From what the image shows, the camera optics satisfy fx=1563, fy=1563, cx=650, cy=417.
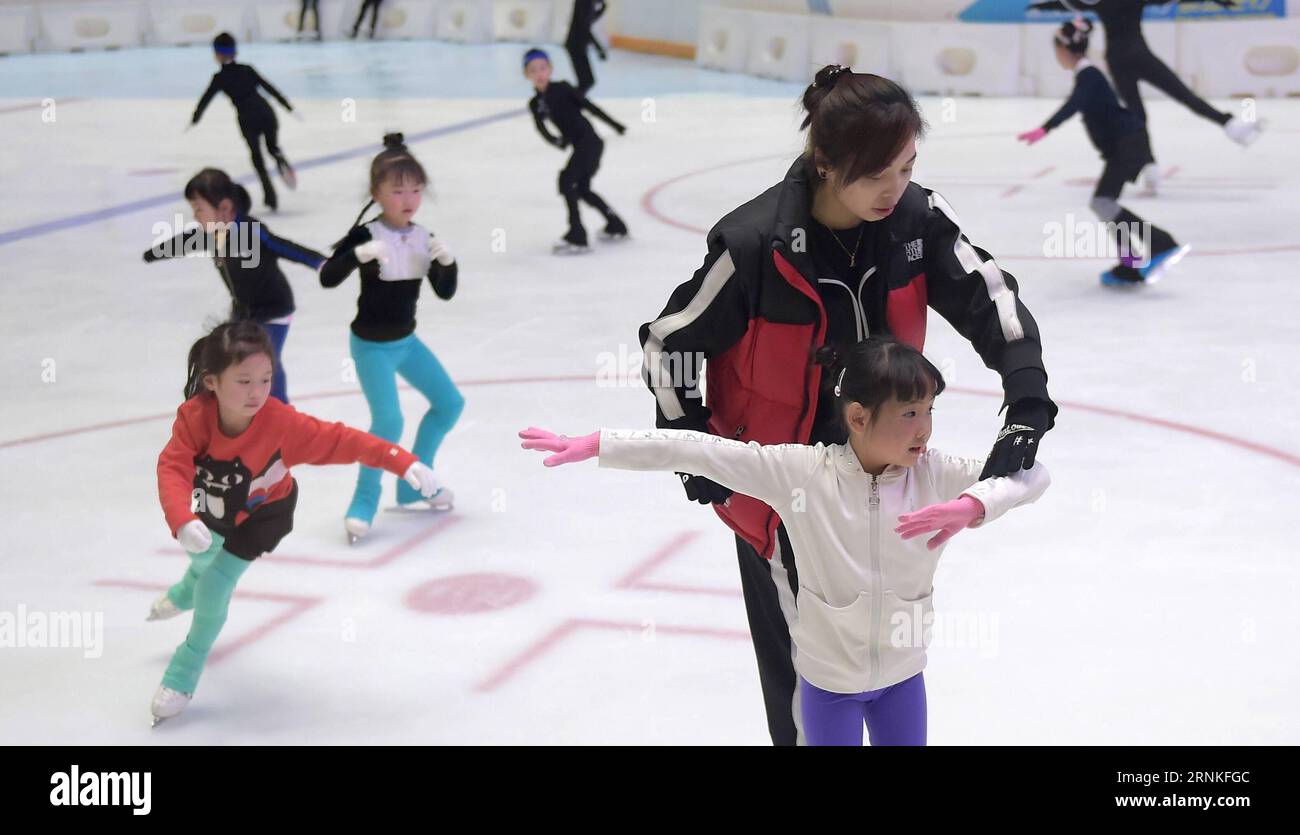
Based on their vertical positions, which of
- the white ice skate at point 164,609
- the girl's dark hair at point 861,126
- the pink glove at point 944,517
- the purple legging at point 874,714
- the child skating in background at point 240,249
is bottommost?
the white ice skate at point 164,609

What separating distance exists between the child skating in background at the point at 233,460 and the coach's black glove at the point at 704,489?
128 centimetres

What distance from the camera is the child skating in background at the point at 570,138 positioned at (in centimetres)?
1144

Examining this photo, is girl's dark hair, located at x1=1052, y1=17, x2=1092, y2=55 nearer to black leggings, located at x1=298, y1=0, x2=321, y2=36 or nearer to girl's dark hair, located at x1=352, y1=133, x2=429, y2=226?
girl's dark hair, located at x1=352, y1=133, x2=429, y2=226

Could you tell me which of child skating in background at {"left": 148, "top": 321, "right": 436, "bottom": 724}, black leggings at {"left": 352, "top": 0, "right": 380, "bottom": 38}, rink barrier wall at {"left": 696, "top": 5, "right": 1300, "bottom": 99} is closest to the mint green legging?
child skating in background at {"left": 148, "top": 321, "right": 436, "bottom": 724}

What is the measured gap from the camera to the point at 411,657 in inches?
203

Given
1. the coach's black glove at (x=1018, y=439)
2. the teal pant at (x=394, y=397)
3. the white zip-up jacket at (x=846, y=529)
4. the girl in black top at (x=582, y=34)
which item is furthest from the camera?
the girl in black top at (x=582, y=34)

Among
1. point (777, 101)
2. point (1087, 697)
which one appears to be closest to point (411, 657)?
point (1087, 697)

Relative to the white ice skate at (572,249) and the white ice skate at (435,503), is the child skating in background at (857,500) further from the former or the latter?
the white ice skate at (572,249)

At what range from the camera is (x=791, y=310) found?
3.23 m

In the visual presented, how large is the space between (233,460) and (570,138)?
7.32 m

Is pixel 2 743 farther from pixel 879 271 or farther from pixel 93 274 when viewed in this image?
pixel 93 274

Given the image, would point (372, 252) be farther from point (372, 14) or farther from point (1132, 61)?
point (372, 14)

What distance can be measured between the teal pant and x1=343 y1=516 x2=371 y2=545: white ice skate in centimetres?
4
